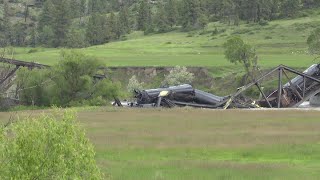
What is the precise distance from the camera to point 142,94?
7919 centimetres

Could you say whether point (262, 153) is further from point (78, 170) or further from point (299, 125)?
point (78, 170)

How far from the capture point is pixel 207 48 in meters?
150

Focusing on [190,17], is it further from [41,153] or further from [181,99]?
[41,153]

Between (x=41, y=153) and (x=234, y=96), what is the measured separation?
207ft

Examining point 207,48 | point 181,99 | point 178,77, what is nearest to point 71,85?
point 181,99

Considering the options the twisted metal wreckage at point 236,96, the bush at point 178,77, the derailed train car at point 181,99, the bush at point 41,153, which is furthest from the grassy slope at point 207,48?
Answer: the bush at point 41,153

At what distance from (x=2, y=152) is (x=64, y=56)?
7008cm

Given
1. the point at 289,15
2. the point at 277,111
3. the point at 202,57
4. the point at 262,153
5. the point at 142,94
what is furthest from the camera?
the point at 289,15

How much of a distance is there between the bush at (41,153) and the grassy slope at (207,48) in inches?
3752

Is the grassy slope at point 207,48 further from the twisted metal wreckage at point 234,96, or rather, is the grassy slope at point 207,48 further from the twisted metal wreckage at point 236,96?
the twisted metal wreckage at point 234,96

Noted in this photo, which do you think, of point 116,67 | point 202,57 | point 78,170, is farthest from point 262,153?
point 202,57

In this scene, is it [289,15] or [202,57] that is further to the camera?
[289,15]

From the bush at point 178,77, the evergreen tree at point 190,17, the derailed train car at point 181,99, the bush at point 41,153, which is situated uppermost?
the bush at point 41,153

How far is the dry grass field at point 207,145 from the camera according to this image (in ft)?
99.6
